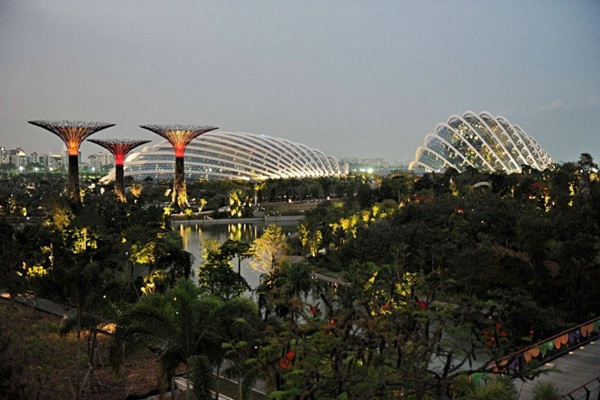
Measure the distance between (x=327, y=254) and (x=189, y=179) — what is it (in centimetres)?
8456

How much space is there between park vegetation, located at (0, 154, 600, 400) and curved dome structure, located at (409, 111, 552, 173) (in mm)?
47807

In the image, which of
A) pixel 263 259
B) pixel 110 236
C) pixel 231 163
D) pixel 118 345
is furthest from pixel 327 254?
pixel 231 163

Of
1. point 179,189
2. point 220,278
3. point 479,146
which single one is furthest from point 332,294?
point 479,146

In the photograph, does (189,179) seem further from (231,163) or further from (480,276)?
(480,276)

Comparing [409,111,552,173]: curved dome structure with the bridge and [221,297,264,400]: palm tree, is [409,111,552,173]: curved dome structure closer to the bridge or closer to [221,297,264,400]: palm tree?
the bridge

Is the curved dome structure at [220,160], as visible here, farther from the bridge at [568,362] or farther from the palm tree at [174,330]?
the palm tree at [174,330]

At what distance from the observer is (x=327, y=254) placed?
124 feet

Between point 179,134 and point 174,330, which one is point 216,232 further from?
point 174,330

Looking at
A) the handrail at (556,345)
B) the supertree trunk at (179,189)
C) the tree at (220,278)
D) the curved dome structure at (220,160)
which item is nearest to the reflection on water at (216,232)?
the supertree trunk at (179,189)

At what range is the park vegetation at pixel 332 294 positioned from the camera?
8258 millimetres

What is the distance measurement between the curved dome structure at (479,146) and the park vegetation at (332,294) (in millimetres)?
47807

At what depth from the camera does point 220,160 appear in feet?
392

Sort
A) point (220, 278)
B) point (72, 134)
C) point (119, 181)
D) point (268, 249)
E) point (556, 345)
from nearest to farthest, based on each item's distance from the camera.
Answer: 1. point (556, 345)
2. point (220, 278)
3. point (268, 249)
4. point (72, 134)
5. point (119, 181)

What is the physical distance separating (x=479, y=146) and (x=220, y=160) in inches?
1879
